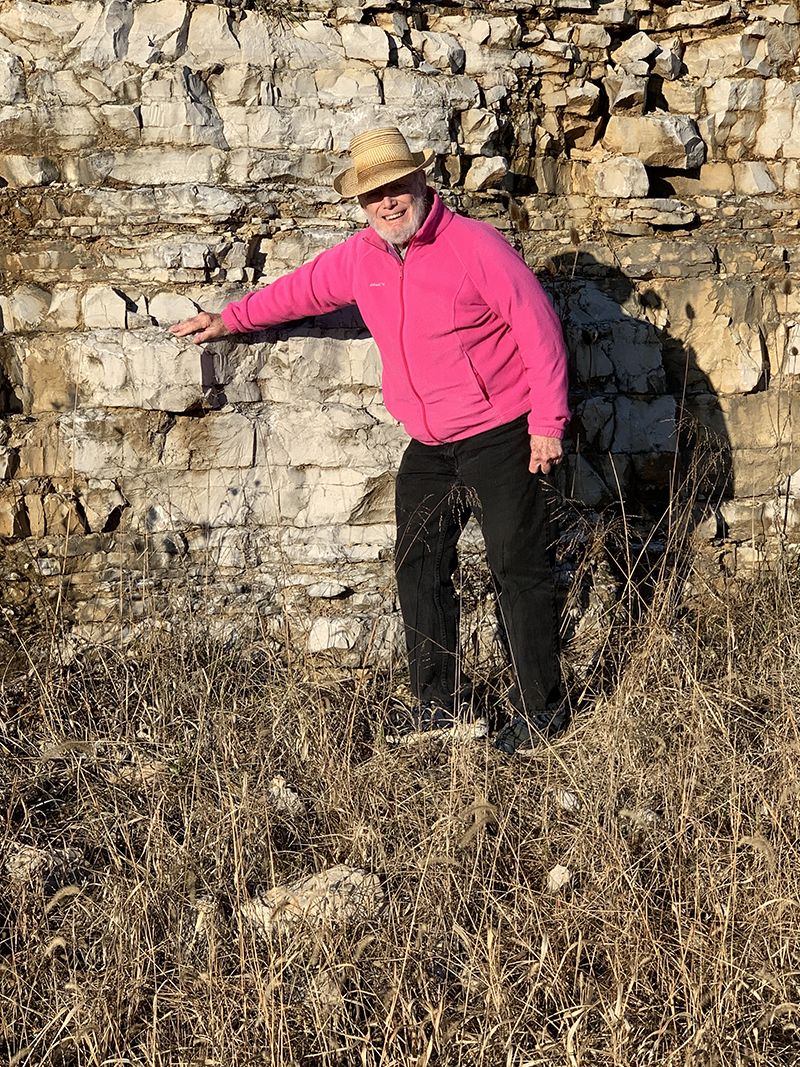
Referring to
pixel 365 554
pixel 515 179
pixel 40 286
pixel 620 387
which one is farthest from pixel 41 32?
pixel 620 387

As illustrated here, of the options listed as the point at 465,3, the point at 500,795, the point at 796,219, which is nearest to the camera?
the point at 500,795

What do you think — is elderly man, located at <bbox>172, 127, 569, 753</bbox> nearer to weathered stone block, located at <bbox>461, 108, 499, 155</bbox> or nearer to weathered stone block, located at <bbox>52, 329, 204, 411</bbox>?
weathered stone block, located at <bbox>52, 329, 204, 411</bbox>

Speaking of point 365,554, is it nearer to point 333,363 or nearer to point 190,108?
point 333,363

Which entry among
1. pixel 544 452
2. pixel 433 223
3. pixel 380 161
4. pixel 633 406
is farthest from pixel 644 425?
pixel 380 161

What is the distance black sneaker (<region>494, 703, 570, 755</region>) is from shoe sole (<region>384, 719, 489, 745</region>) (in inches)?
3.2

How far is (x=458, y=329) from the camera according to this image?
12.2ft

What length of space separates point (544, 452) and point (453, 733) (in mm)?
1090

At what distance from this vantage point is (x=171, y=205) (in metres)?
A: 4.52

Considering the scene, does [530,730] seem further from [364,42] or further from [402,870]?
[364,42]

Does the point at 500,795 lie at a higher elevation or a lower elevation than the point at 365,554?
lower

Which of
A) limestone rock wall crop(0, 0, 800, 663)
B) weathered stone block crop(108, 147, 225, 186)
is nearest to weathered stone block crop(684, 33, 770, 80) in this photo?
limestone rock wall crop(0, 0, 800, 663)

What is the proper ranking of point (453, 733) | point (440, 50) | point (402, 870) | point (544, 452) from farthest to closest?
1. point (440, 50)
2. point (544, 452)
3. point (453, 733)
4. point (402, 870)

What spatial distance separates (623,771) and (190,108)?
11.2ft

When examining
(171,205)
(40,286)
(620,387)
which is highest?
(171,205)
